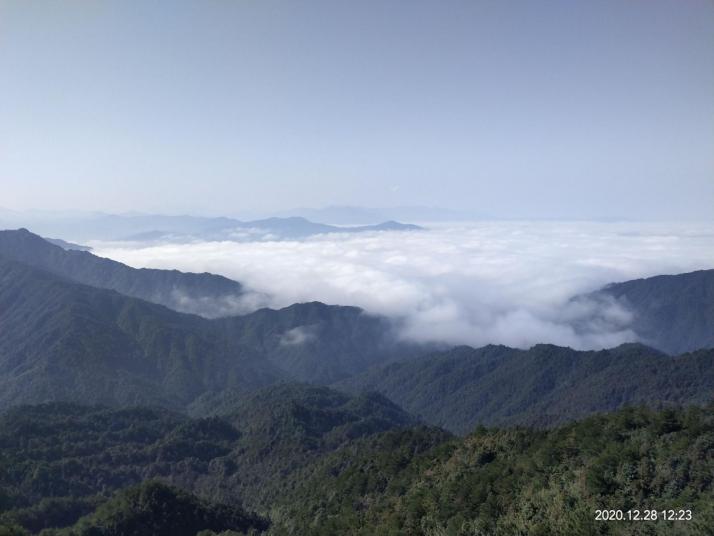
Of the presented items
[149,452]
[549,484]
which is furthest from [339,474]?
[549,484]

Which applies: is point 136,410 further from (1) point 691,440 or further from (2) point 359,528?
(1) point 691,440

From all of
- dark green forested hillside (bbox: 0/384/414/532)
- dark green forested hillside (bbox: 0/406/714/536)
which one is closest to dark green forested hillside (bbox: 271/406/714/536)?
dark green forested hillside (bbox: 0/406/714/536)

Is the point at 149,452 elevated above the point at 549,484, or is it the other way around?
the point at 549,484

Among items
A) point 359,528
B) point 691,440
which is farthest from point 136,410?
point 691,440

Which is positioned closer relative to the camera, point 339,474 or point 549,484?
point 549,484

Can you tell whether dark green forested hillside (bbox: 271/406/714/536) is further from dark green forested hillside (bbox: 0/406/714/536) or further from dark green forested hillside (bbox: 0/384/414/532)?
dark green forested hillside (bbox: 0/384/414/532)

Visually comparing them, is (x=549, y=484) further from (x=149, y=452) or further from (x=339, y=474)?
(x=149, y=452)

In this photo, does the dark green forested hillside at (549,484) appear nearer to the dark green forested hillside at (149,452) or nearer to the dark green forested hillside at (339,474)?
the dark green forested hillside at (339,474)
